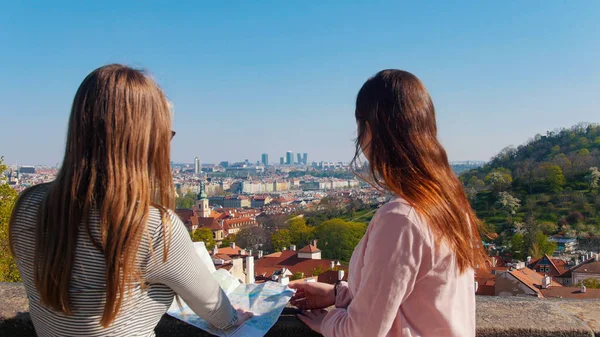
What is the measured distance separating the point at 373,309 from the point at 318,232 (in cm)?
3512

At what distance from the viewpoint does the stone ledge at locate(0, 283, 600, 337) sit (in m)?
1.57

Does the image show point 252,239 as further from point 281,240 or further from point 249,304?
point 249,304

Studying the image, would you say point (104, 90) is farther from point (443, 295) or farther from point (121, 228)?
point (443, 295)

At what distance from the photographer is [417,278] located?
1195 mm

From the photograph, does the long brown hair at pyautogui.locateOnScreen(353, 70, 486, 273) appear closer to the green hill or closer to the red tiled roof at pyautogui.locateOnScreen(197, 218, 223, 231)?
the green hill

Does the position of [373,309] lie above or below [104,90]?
below

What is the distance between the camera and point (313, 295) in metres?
1.56

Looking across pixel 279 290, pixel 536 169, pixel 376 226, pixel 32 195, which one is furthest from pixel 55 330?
pixel 536 169

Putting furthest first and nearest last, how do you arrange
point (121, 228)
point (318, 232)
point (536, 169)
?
point (536, 169)
point (318, 232)
point (121, 228)

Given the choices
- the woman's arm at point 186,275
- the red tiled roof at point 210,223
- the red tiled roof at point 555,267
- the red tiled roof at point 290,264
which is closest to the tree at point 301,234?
the red tiled roof at point 210,223

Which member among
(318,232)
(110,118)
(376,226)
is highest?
(110,118)

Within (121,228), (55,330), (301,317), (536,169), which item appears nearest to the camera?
(121,228)

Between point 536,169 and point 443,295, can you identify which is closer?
point 443,295

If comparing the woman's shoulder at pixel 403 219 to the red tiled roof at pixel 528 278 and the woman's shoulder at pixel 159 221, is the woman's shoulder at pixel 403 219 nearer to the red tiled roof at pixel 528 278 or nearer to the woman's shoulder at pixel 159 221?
the woman's shoulder at pixel 159 221
